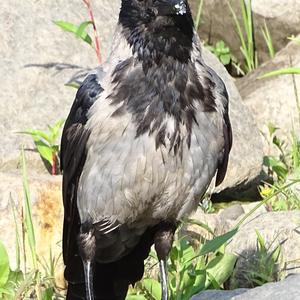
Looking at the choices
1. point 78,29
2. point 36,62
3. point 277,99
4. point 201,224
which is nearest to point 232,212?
point 201,224

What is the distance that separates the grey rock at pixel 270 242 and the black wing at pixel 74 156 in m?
0.96

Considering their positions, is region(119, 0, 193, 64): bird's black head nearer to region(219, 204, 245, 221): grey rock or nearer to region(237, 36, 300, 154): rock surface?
region(219, 204, 245, 221): grey rock

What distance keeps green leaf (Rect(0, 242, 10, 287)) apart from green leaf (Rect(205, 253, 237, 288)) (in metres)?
1.09

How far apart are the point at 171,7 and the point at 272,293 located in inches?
54.6

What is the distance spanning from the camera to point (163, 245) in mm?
6039

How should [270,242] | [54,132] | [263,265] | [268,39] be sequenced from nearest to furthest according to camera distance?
[263,265] < [270,242] < [54,132] < [268,39]

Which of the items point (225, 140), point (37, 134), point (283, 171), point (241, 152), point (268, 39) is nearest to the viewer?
point (225, 140)

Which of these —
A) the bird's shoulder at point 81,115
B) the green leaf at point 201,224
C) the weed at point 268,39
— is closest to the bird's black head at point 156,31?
the bird's shoulder at point 81,115

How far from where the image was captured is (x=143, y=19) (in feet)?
18.0

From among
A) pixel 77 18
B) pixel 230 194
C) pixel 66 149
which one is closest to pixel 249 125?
pixel 230 194

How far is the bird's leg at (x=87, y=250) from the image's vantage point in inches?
234

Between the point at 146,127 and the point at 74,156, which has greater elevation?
the point at 146,127

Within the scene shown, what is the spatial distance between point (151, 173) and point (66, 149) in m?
0.58

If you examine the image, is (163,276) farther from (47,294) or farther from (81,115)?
(81,115)
